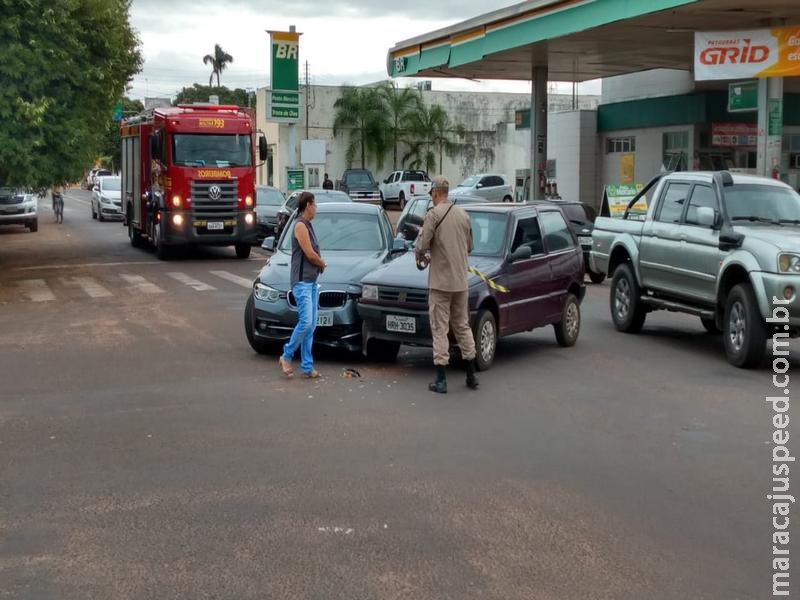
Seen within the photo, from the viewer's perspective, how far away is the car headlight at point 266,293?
11836mm

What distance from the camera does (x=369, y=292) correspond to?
36.0 feet

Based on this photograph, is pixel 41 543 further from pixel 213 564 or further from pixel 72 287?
pixel 72 287

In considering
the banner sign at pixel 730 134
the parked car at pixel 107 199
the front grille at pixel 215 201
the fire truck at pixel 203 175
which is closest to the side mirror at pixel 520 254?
the fire truck at pixel 203 175

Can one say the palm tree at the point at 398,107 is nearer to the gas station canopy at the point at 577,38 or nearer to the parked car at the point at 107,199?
the parked car at the point at 107,199

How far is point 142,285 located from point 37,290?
1939 millimetres

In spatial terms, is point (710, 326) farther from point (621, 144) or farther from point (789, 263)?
point (621, 144)

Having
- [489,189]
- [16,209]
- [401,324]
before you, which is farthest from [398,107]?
[401,324]

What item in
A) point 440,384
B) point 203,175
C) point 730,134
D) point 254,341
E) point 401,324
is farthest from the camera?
point 730,134

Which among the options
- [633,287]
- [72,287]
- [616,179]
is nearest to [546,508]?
[633,287]

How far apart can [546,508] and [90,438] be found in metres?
3.82

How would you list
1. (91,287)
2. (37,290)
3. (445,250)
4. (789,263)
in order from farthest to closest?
(91,287)
(37,290)
(789,263)
(445,250)

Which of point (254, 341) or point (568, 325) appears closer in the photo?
point (254, 341)

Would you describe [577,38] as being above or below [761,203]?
above

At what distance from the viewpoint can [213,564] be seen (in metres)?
5.44
